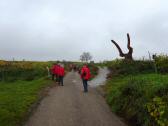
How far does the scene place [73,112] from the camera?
21000 millimetres

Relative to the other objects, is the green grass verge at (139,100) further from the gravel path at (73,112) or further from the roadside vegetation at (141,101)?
the gravel path at (73,112)

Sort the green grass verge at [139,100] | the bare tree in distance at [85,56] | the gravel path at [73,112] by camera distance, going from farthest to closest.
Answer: the bare tree in distance at [85,56], the gravel path at [73,112], the green grass verge at [139,100]

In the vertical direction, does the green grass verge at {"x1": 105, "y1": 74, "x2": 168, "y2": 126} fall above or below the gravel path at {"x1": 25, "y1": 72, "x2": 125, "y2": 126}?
above

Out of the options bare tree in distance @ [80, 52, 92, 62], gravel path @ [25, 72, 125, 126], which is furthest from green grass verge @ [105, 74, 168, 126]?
bare tree in distance @ [80, 52, 92, 62]

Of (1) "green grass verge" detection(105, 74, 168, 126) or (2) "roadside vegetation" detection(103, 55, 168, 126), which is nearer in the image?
(2) "roadside vegetation" detection(103, 55, 168, 126)

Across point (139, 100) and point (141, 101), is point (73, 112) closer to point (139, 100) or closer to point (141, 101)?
point (139, 100)

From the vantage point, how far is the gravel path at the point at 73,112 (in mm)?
18547

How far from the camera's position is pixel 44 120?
19.0m

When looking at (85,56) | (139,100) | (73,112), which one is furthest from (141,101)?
(85,56)

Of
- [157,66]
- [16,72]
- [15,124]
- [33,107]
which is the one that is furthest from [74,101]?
[16,72]

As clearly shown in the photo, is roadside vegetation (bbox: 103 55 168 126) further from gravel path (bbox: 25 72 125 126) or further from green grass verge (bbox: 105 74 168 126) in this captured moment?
gravel path (bbox: 25 72 125 126)

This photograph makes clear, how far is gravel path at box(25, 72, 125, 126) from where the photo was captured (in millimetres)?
18547

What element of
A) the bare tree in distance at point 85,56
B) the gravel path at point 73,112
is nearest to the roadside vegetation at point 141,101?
the gravel path at point 73,112

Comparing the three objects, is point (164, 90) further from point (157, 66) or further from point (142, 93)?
point (157, 66)
